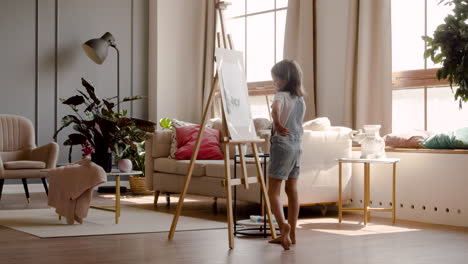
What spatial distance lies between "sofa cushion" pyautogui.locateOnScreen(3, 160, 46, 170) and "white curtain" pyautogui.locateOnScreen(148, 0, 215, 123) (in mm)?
2124

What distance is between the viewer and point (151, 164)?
7219 millimetres

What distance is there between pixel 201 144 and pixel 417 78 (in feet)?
6.56

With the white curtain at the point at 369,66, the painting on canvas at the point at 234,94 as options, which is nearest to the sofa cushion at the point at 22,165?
the white curtain at the point at 369,66

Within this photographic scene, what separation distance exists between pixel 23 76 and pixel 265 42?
8.75ft

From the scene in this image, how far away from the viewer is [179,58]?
9.21 metres

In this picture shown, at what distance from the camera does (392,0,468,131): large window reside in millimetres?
6246

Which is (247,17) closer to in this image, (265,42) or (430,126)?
(265,42)

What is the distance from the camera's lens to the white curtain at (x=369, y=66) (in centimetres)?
647

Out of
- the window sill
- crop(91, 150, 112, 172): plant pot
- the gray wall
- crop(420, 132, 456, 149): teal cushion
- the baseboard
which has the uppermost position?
the gray wall

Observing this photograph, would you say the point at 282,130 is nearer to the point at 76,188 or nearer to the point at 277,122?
the point at 277,122

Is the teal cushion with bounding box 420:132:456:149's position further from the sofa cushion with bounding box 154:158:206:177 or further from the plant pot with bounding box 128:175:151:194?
the plant pot with bounding box 128:175:151:194

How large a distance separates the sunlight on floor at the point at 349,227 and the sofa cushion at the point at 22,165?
2692 millimetres

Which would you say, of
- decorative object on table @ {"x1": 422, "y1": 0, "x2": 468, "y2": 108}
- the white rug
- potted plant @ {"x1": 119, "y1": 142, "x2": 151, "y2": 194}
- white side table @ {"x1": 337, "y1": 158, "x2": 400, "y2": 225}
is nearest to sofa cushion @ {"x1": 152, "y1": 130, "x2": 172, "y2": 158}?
the white rug

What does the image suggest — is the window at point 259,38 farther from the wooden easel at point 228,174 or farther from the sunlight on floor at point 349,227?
the wooden easel at point 228,174
